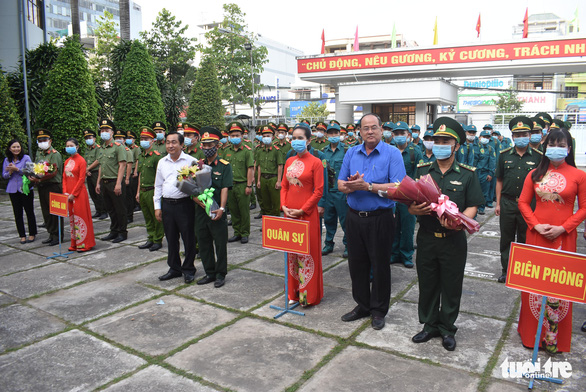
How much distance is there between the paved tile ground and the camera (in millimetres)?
3342

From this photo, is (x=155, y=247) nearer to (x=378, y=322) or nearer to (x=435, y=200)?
(x=378, y=322)

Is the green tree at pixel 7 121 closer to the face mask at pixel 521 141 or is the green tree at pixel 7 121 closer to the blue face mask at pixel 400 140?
the blue face mask at pixel 400 140

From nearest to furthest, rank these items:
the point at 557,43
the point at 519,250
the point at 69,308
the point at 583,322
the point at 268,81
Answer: the point at 519,250 → the point at 583,322 → the point at 69,308 → the point at 557,43 → the point at 268,81

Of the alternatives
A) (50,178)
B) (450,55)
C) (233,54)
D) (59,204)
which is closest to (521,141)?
(59,204)

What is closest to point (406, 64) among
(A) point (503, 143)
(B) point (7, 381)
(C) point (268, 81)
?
(A) point (503, 143)

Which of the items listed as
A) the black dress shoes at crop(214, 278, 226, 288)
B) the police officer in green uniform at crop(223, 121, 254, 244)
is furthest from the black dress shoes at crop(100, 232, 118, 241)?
the black dress shoes at crop(214, 278, 226, 288)

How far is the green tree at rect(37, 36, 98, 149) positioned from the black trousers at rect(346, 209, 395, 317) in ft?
42.0

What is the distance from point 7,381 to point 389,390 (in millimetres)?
3063

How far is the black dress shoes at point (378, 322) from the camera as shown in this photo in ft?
13.8

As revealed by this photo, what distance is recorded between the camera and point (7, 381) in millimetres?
3402

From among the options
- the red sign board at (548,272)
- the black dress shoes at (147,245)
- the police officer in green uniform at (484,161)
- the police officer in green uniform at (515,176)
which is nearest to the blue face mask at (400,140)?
the police officer in green uniform at (515,176)

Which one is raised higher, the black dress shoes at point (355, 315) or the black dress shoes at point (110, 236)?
the black dress shoes at point (110, 236)

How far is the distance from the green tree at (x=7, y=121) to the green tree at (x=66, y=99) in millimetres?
999

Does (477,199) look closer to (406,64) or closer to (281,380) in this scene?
(281,380)
